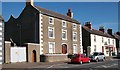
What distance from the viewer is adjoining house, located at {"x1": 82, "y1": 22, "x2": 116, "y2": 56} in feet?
193

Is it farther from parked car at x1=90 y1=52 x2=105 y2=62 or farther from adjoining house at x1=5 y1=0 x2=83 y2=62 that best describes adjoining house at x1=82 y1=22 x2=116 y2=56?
adjoining house at x1=5 y1=0 x2=83 y2=62

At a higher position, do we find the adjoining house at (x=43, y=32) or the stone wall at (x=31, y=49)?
the adjoining house at (x=43, y=32)

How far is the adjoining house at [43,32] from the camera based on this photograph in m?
40.9

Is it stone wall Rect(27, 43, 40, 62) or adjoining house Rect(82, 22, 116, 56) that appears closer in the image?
stone wall Rect(27, 43, 40, 62)

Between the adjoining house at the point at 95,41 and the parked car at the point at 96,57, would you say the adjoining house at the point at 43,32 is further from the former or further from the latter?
the adjoining house at the point at 95,41

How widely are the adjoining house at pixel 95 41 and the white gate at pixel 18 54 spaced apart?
21.2 meters

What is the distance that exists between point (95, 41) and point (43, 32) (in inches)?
912

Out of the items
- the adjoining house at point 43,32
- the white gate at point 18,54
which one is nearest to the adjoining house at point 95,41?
the adjoining house at point 43,32

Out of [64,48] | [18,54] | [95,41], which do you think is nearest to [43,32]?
[64,48]

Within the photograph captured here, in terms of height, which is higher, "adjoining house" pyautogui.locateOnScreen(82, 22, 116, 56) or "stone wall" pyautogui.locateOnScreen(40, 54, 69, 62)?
"adjoining house" pyautogui.locateOnScreen(82, 22, 116, 56)

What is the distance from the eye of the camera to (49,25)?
141 feet

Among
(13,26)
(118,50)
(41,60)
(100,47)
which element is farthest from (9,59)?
(118,50)

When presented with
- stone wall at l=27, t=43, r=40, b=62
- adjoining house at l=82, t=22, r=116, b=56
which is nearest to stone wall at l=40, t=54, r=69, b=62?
stone wall at l=27, t=43, r=40, b=62

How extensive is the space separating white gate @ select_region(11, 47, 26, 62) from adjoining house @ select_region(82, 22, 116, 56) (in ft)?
69.6
